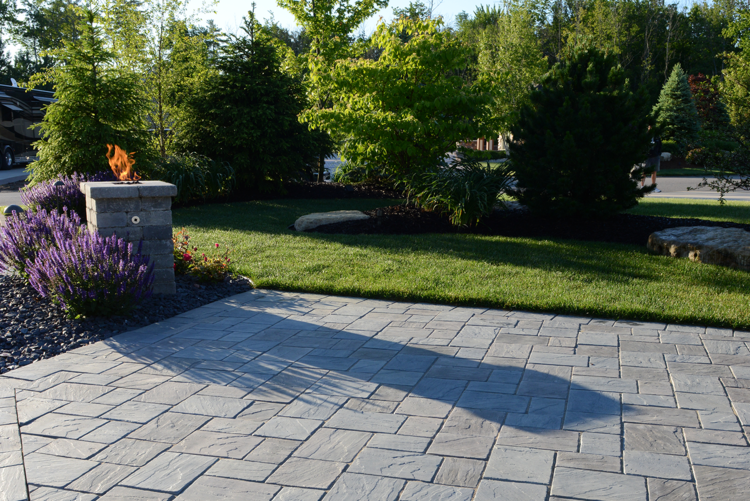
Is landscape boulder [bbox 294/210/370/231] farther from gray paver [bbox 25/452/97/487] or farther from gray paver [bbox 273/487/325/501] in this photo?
gray paver [bbox 273/487/325/501]

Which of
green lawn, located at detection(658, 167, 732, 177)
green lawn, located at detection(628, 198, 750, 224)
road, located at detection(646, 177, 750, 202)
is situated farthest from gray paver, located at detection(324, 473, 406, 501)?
green lawn, located at detection(658, 167, 732, 177)

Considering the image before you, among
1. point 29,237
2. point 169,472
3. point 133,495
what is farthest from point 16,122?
point 133,495

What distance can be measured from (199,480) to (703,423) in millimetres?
2748

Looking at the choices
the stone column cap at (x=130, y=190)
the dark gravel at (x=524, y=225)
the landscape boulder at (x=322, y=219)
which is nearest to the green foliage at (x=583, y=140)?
the dark gravel at (x=524, y=225)

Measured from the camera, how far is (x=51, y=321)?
16.4ft

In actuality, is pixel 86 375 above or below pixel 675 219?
below

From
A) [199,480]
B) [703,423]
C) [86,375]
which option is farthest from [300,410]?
[703,423]

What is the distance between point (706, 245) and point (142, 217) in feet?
22.7

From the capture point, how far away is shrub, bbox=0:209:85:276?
5945 mm

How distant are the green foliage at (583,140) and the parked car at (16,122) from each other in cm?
2143

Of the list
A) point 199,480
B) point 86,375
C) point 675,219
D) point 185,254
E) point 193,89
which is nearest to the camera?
point 199,480

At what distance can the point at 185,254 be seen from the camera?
6.70 metres

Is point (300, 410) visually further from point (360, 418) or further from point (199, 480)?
point (199, 480)

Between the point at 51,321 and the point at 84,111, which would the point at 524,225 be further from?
the point at 84,111
